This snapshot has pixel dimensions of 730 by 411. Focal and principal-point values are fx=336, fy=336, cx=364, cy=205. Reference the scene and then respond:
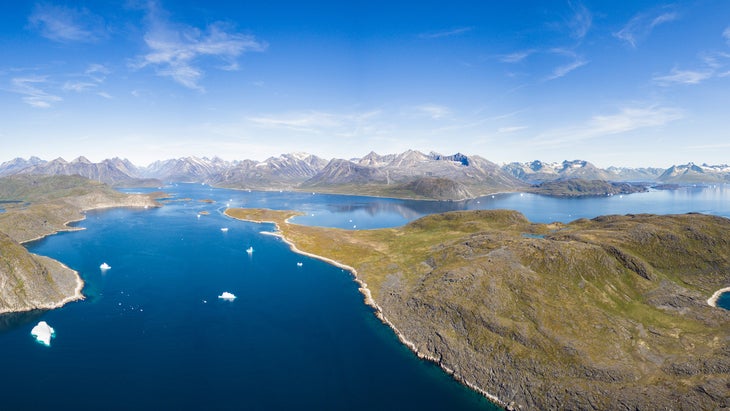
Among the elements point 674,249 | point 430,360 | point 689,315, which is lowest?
point 430,360

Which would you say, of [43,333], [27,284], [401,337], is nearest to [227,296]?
[43,333]

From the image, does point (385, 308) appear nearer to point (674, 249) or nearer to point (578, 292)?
point (578, 292)

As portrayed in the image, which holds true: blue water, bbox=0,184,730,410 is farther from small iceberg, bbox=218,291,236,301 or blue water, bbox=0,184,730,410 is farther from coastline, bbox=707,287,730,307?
coastline, bbox=707,287,730,307

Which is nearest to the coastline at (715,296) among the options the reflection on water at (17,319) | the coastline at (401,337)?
the coastline at (401,337)

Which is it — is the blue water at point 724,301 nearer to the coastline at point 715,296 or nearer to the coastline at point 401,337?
the coastline at point 715,296

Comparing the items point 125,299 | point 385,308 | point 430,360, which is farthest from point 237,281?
point 430,360

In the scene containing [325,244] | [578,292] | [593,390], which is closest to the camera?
[593,390]

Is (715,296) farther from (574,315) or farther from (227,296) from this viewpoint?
(227,296)
